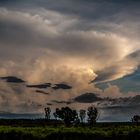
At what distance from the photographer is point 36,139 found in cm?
6938

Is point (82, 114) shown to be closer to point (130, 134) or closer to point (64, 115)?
point (64, 115)

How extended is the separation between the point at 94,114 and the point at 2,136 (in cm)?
10022

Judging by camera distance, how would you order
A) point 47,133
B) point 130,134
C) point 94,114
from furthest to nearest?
point 94,114 → point 47,133 → point 130,134

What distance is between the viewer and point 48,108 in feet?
614

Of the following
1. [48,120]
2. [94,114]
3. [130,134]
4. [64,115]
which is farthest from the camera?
[48,120]

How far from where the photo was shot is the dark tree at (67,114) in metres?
152

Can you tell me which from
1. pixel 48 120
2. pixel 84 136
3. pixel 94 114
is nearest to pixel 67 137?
pixel 84 136

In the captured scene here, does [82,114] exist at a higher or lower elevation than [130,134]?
higher

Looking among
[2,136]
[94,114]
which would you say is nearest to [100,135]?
[2,136]

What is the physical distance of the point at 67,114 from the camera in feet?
510

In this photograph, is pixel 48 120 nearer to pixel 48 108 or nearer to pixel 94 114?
pixel 48 108

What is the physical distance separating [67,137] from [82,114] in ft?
361

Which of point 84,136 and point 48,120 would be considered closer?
point 84,136

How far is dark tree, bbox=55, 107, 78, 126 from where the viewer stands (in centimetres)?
15150
